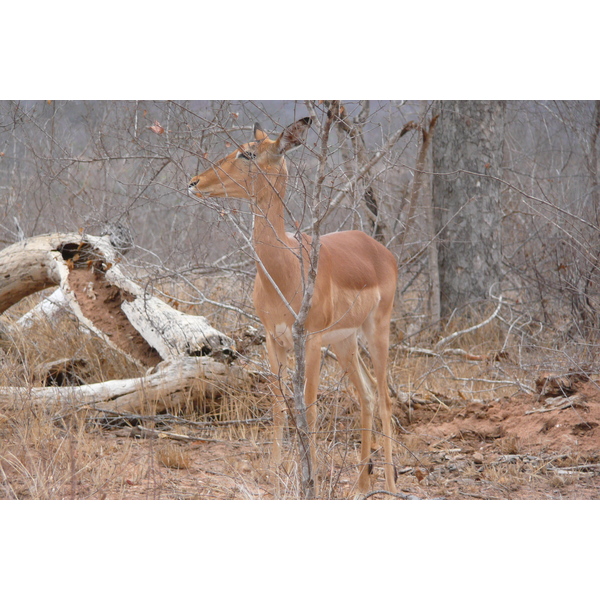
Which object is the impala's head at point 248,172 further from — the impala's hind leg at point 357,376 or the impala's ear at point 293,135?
the impala's hind leg at point 357,376

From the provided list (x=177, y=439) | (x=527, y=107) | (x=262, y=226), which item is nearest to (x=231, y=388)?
(x=177, y=439)

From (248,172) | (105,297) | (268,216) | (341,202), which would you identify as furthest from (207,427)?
(341,202)

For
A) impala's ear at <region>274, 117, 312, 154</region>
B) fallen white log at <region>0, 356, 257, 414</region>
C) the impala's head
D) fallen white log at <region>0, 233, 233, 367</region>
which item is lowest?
fallen white log at <region>0, 356, 257, 414</region>

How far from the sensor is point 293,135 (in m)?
3.07

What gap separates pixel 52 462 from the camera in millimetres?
3182

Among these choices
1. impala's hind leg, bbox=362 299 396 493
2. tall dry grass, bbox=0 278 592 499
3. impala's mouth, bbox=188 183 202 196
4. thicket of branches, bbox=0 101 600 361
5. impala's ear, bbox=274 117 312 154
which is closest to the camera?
impala's ear, bbox=274 117 312 154

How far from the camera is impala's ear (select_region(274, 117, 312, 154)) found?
10.1ft

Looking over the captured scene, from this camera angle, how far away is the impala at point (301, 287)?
3.40 m

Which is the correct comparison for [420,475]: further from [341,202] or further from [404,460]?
[341,202]

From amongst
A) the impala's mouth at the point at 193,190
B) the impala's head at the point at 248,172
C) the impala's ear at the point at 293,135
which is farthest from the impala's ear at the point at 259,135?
the impala's mouth at the point at 193,190

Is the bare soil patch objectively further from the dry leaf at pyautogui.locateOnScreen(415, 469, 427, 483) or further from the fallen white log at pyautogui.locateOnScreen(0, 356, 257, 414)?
the fallen white log at pyautogui.locateOnScreen(0, 356, 257, 414)

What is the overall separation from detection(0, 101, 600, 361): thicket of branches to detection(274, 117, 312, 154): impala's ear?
128 cm

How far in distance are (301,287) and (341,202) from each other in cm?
189

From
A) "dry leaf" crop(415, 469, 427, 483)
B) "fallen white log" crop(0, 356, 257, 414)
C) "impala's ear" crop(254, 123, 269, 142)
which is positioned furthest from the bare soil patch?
"impala's ear" crop(254, 123, 269, 142)
